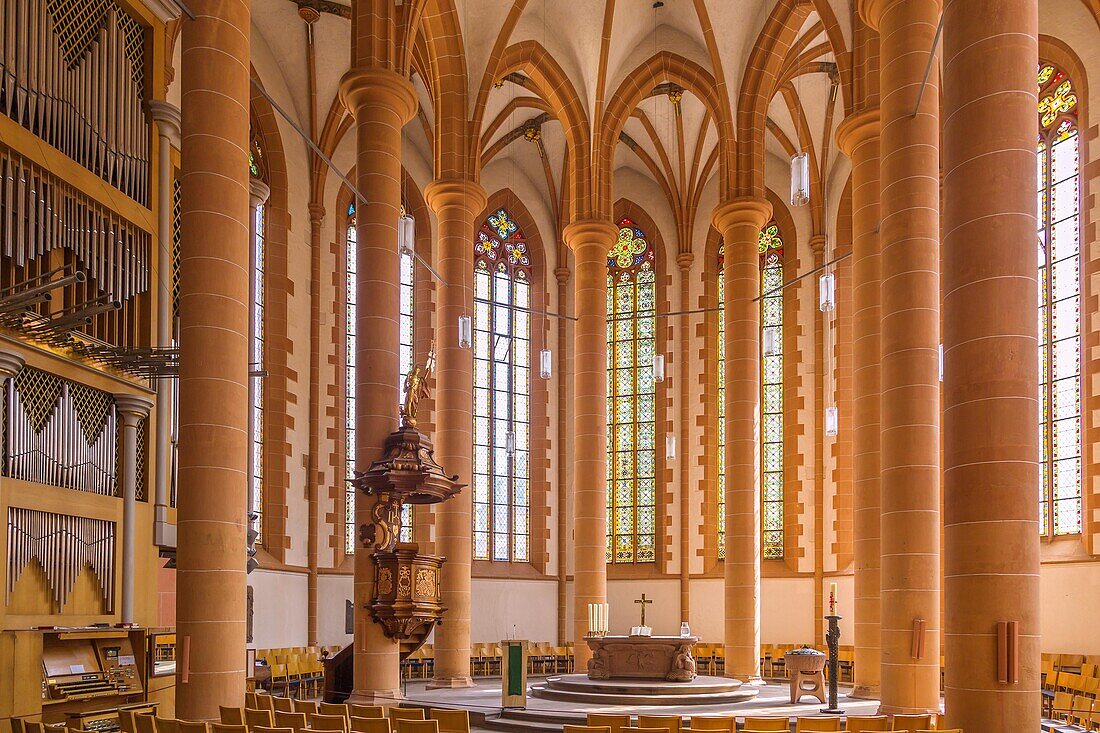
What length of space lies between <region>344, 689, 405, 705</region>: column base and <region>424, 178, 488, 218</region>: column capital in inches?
346

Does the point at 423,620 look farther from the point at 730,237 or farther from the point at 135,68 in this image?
the point at 730,237

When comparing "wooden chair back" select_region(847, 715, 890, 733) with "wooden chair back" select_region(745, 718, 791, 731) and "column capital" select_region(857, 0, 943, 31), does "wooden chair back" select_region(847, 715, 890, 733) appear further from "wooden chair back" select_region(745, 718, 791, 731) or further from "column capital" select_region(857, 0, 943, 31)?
"column capital" select_region(857, 0, 943, 31)

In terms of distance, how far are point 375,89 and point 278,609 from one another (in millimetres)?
10337

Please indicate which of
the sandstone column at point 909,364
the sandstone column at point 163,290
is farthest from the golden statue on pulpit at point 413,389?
the sandstone column at point 909,364

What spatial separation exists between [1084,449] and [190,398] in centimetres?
1550

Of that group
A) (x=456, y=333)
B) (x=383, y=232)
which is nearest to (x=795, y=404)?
(x=456, y=333)

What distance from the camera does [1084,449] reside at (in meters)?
19.8

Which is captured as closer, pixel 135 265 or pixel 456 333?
pixel 135 265

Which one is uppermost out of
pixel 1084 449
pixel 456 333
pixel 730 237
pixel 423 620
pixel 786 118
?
pixel 786 118

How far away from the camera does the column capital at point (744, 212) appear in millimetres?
20969

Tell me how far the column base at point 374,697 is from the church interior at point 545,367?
0.25 ft

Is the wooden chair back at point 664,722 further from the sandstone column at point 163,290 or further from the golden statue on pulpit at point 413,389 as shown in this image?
the sandstone column at point 163,290

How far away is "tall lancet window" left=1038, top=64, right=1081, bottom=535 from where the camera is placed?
66.9 feet

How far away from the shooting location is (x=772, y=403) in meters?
27.3
